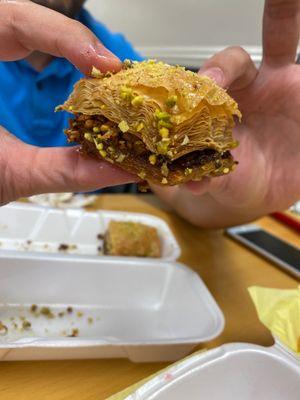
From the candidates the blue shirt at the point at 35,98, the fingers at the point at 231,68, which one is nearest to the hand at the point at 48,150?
the fingers at the point at 231,68

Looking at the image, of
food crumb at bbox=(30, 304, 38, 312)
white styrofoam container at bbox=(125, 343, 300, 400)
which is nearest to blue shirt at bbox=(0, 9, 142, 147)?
food crumb at bbox=(30, 304, 38, 312)

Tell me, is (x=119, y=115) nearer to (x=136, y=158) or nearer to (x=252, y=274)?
(x=136, y=158)

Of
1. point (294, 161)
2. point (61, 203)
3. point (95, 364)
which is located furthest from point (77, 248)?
point (294, 161)

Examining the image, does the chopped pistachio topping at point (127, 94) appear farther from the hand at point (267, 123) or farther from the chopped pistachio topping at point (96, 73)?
the hand at point (267, 123)

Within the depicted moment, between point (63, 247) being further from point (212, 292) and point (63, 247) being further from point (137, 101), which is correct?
point (137, 101)

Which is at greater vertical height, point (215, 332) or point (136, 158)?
point (136, 158)

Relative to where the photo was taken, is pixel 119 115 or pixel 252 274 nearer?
pixel 119 115
